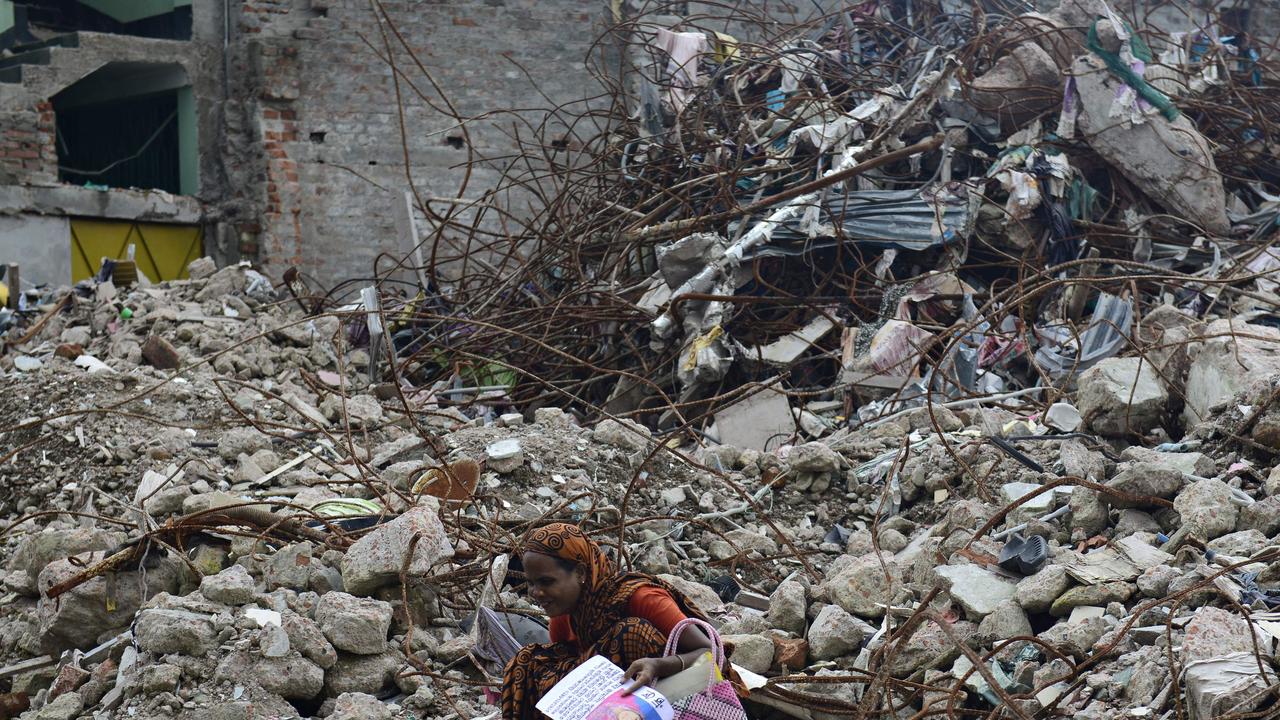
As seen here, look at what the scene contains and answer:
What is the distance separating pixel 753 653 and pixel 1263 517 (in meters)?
1.69

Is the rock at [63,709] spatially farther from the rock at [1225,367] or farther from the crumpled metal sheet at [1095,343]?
the crumpled metal sheet at [1095,343]

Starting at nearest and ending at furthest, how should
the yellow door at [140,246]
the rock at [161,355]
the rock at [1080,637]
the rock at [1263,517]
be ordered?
the rock at [1080,637] → the rock at [1263,517] → the rock at [161,355] → the yellow door at [140,246]

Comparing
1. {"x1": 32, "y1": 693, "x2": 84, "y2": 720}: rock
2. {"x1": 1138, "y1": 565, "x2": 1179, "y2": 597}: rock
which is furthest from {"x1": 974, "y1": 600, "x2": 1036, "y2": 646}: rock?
{"x1": 32, "y1": 693, "x2": 84, "y2": 720}: rock

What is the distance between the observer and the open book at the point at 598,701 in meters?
2.66

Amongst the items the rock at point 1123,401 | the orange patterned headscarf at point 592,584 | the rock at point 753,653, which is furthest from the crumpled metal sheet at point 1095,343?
→ the orange patterned headscarf at point 592,584

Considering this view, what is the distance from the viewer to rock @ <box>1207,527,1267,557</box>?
3.87 m

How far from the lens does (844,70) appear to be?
9500 mm

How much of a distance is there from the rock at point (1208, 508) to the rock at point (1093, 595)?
47 centimetres

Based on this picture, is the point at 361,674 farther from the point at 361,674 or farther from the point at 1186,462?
the point at 1186,462

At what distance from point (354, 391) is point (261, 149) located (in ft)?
13.7

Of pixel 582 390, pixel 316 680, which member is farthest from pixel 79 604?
pixel 582 390

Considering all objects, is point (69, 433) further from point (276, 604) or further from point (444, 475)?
point (276, 604)

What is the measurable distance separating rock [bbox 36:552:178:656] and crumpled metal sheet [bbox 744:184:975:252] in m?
4.42

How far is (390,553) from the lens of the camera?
412cm
